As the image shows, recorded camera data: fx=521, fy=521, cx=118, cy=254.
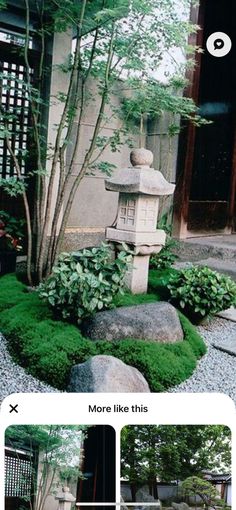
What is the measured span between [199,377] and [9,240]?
126cm

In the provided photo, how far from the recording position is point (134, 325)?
172cm

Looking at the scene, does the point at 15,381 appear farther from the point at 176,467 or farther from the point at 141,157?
the point at 141,157

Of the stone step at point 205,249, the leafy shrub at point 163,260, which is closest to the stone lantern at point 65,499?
the leafy shrub at point 163,260

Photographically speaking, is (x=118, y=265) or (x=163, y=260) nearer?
(x=118, y=265)

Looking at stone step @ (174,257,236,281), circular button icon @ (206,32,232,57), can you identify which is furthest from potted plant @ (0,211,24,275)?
circular button icon @ (206,32,232,57)

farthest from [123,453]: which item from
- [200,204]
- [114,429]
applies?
[200,204]

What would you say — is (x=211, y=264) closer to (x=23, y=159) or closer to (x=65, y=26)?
(x=23, y=159)

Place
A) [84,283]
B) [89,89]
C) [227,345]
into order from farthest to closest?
[89,89]
[84,283]
[227,345]

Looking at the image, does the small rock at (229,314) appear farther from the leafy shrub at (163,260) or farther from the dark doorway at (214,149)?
the dark doorway at (214,149)

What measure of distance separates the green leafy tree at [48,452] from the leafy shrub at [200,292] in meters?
1.07

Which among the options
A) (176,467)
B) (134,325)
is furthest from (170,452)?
(134,325)

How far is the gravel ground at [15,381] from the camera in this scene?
1.35m

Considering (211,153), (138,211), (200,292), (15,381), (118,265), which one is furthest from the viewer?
(211,153)

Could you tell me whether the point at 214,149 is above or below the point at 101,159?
above
